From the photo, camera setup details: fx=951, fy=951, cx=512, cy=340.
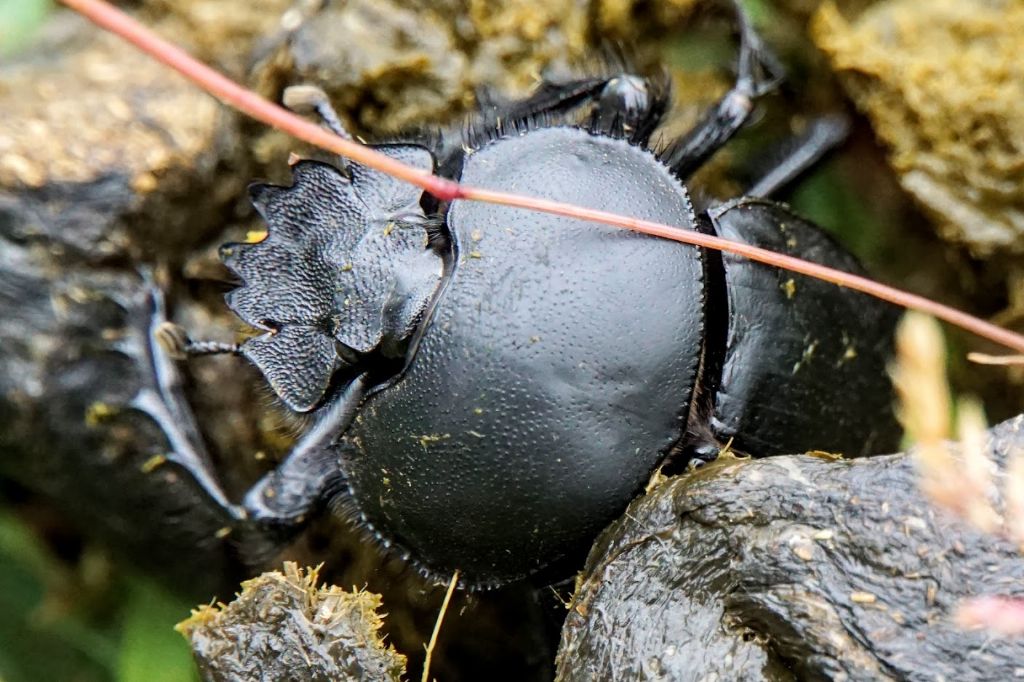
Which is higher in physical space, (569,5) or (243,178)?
(569,5)

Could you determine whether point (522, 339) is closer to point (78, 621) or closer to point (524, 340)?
point (524, 340)

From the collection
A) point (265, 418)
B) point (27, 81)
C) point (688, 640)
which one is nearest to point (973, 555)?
point (688, 640)

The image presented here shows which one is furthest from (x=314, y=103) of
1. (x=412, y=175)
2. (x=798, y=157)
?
(x=798, y=157)

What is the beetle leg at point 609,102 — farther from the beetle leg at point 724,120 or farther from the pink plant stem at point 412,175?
the pink plant stem at point 412,175

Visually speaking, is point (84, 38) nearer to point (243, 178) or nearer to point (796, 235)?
point (243, 178)

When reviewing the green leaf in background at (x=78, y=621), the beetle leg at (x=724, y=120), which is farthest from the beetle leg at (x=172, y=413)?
the beetle leg at (x=724, y=120)
